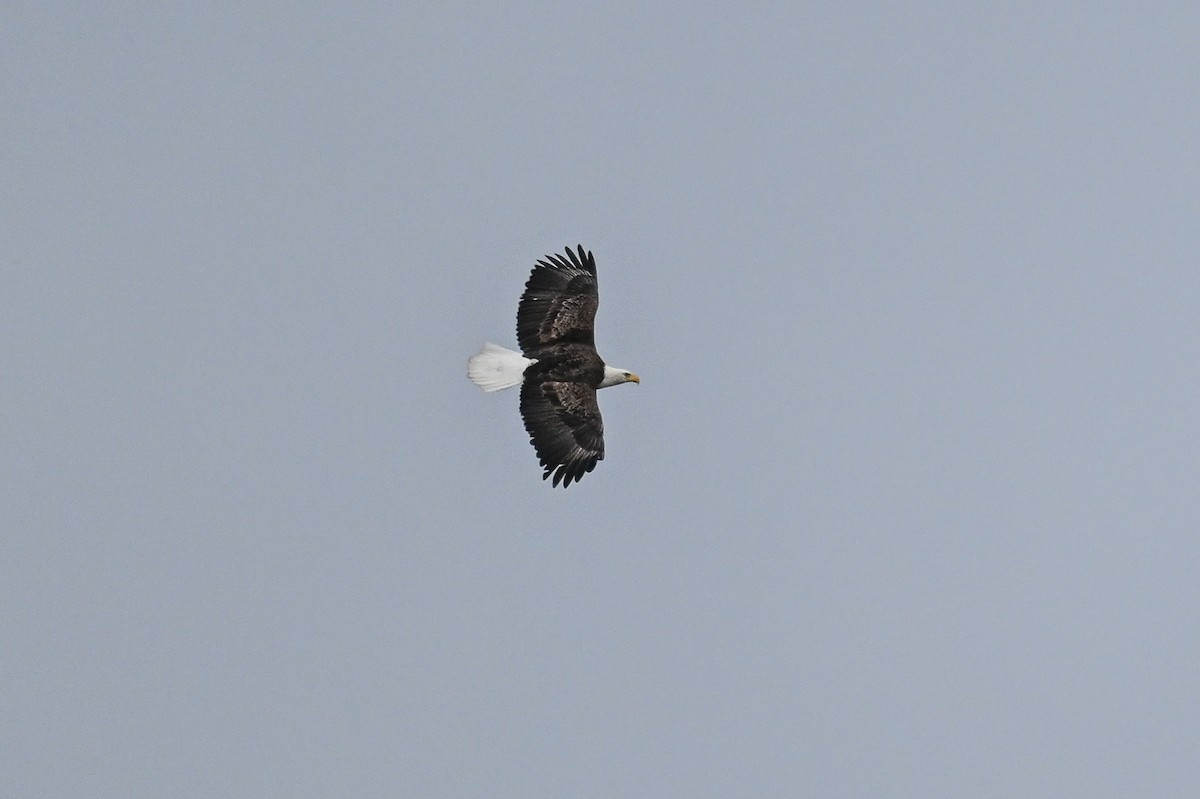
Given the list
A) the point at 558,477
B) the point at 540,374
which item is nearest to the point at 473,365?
the point at 540,374

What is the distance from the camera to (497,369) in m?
17.7

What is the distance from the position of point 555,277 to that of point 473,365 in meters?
1.83

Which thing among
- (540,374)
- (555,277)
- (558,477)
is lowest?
(558,477)

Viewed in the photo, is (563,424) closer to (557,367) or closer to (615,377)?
(557,367)

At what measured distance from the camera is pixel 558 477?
691 inches

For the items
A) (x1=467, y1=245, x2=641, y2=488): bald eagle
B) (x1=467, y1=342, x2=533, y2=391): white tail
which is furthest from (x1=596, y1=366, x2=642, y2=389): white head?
(x1=467, y1=342, x2=533, y2=391): white tail

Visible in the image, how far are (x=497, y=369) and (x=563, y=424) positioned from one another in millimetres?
1306

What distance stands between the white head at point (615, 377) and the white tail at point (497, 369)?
4.53 ft

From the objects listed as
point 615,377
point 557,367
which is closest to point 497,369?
point 557,367

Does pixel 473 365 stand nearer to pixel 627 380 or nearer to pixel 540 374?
pixel 540 374

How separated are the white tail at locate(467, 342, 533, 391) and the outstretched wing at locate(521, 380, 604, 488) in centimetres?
23

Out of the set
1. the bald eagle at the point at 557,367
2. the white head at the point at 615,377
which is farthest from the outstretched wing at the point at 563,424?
the white head at the point at 615,377

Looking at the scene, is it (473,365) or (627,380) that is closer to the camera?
(473,365)

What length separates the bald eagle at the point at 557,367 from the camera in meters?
17.6
